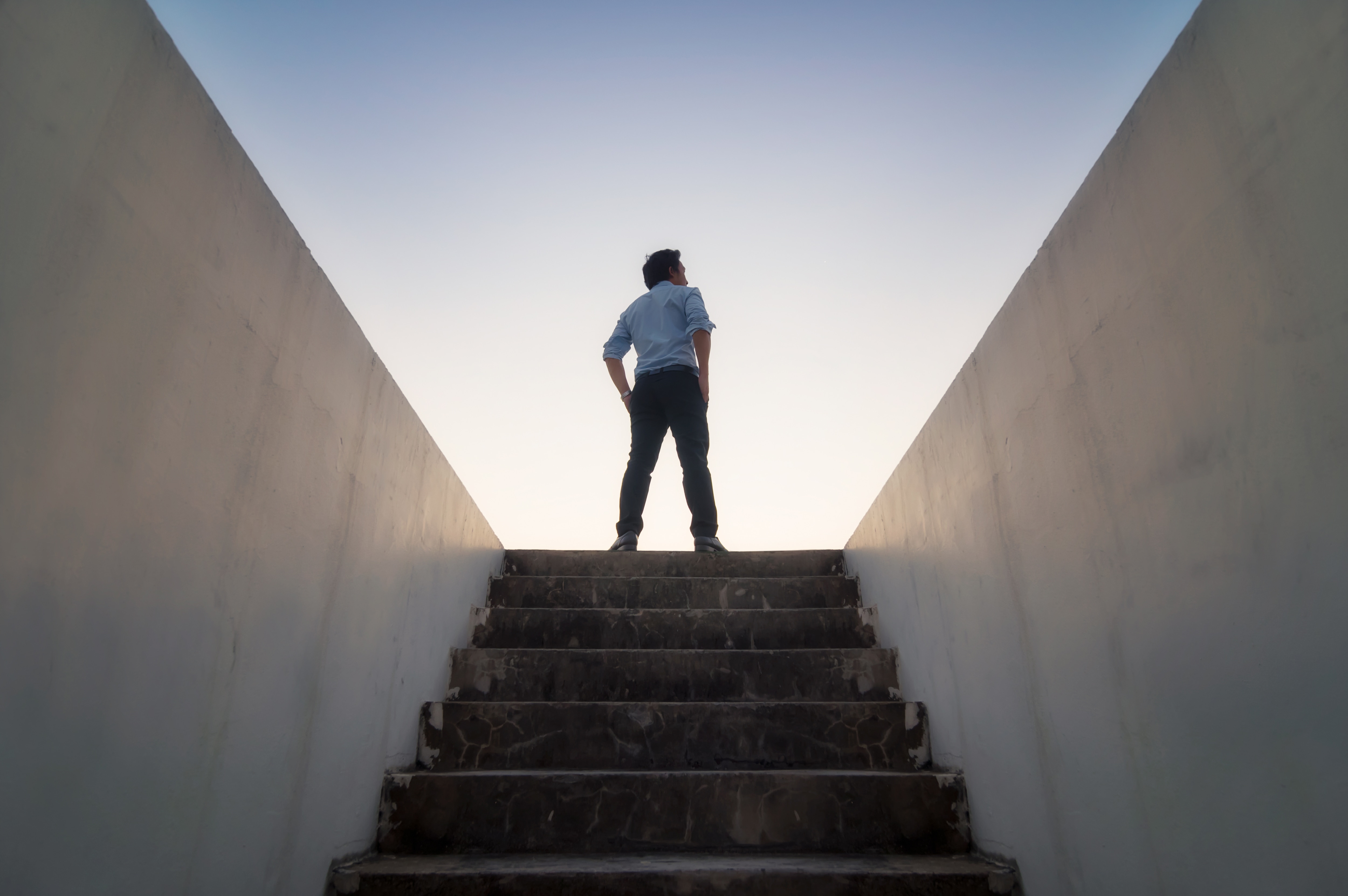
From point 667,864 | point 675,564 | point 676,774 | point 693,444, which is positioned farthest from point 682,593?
point 667,864

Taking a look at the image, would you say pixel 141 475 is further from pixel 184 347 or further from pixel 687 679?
pixel 687 679

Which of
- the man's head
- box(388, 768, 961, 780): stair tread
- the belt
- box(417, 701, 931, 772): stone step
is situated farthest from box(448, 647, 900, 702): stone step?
the man's head

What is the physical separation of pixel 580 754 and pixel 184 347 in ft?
4.61

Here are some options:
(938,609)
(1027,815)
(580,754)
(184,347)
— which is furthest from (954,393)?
(184,347)

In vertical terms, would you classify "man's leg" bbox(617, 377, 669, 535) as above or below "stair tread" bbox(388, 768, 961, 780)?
above

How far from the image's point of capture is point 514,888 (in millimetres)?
1362

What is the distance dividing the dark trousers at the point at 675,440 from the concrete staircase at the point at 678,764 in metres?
0.49

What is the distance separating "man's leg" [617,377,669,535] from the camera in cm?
312

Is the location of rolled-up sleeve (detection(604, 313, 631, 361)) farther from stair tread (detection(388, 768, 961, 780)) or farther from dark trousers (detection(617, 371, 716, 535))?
stair tread (detection(388, 768, 961, 780))

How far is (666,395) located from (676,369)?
0.43 feet

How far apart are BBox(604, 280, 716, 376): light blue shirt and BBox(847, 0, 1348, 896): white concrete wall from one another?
1.90m

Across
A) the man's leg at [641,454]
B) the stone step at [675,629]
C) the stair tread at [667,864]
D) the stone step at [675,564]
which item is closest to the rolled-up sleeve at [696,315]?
the man's leg at [641,454]

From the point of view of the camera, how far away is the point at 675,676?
213cm

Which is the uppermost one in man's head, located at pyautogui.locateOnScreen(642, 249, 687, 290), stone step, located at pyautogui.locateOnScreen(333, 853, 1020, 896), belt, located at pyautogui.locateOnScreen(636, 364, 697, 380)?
man's head, located at pyautogui.locateOnScreen(642, 249, 687, 290)
